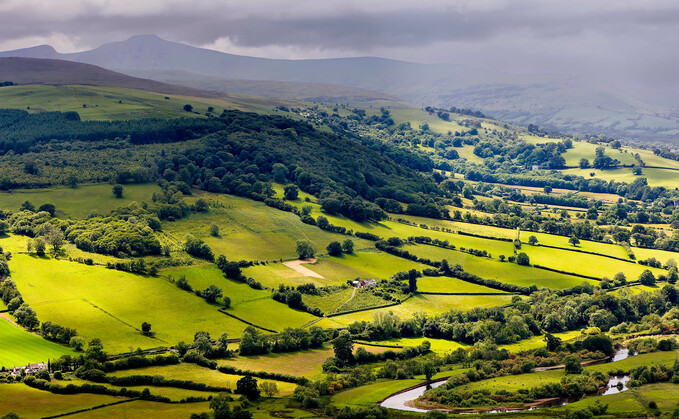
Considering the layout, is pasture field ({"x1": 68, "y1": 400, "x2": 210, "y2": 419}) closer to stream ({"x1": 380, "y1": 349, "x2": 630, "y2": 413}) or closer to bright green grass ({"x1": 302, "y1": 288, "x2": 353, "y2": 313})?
stream ({"x1": 380, "y1": 349, "x2": 630, "y2": 413})

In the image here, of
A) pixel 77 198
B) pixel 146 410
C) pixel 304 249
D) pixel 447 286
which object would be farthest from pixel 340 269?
pixel 77 198

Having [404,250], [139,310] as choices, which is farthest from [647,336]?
[139,310]

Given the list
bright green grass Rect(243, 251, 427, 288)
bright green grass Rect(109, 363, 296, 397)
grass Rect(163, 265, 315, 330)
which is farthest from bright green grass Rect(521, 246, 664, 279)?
bright green grass Rect(109, 363, 296, 397)

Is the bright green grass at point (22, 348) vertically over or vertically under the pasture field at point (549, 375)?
over

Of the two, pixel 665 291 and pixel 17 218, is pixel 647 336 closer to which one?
A: pixel 665 291

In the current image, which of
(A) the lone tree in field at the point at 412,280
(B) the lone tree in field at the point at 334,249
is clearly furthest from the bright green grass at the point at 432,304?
(B) the lone tree in field at the point at 334,249

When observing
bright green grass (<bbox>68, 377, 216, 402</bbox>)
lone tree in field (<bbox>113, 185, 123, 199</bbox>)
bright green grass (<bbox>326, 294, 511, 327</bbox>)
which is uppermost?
lone tree in field (<bbox>113, 185, 123, 199</bbox>)

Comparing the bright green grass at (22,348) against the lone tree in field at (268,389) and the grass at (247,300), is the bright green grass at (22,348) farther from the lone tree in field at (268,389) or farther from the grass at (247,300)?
the grass at (247,300)

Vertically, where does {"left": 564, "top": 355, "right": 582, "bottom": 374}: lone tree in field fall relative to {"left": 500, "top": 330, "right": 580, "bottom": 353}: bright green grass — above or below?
above

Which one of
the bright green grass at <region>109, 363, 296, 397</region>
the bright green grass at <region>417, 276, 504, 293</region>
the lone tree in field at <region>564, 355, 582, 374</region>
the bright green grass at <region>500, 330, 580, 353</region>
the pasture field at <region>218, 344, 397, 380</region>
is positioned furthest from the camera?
the bright green grass at <region>417, 276, 504, 293</region>
